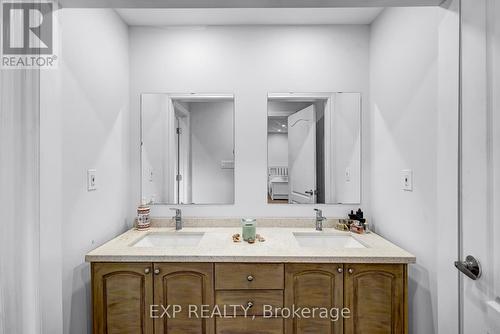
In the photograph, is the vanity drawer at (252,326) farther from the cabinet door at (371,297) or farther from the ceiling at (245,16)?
the ceiling at (245,16)

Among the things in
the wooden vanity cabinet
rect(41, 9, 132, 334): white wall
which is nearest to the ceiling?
rect(41, 9, 132, 334): white wall

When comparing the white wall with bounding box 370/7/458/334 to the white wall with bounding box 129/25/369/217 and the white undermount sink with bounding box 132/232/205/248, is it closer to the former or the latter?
the white wall with bounding box 129/25/369/217

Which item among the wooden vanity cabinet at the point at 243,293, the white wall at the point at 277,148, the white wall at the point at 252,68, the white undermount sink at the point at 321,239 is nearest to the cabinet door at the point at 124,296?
the wooden vanity cabinet at the point at 243,293

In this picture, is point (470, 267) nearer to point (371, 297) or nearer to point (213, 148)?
point (371, 297)

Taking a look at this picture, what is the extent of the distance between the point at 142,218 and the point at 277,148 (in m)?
1.17

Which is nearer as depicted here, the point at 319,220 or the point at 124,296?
the point at 124,296

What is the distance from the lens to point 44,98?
1.15 metres

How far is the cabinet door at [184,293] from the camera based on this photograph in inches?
56.7

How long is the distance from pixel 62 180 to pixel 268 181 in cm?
133

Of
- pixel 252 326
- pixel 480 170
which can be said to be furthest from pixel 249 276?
pixel 480 170

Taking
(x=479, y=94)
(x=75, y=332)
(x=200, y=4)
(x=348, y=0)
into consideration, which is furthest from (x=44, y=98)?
(x=479, y=94)

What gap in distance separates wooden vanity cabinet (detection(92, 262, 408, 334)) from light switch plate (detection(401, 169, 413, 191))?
1.49ft

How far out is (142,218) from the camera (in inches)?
76.8

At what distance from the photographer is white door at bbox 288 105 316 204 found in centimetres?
204
